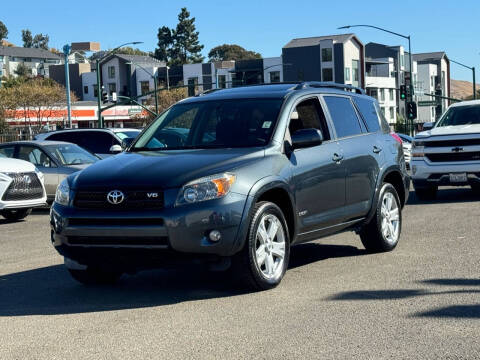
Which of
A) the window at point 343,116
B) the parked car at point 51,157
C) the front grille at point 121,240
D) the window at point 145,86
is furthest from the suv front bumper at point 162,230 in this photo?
the window at point 145,86

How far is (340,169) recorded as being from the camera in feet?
27.8

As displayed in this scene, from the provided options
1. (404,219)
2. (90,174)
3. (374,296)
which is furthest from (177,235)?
(404,219)

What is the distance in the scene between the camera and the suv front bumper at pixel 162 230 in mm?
6711

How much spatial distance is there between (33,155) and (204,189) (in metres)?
11.7

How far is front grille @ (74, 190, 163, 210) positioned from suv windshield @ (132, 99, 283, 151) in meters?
1.21

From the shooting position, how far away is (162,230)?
670 cm

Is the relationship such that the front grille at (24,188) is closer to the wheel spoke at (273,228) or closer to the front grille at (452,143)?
the front grille at (452,143)

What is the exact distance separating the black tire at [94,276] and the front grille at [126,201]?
934 mm

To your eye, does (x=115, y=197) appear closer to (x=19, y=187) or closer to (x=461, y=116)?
(x=19, y=187)

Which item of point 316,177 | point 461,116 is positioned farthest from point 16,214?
point 316,177

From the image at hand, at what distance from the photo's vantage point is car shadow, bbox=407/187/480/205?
16.0m

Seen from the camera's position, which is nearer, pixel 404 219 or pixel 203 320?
pixel 203 320

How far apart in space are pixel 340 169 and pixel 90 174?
105 inches

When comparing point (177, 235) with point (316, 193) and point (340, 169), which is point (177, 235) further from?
point (340, 169)
